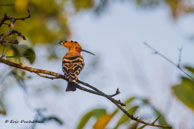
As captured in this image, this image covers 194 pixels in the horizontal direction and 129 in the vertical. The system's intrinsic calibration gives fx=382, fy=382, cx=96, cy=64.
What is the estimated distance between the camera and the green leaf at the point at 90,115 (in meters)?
2.48

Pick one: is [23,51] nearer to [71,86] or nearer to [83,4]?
[71,86]

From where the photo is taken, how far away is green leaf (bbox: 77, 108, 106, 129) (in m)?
2.48

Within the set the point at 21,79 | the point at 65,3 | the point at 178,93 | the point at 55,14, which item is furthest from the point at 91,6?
the point at 178,93

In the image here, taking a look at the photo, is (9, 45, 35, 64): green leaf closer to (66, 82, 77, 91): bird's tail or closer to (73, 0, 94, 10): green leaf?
(66, 82, 77, 91): bird's tail

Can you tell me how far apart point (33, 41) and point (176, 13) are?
3392 mm

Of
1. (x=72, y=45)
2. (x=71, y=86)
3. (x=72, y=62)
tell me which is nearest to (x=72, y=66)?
(x=72, y=62)

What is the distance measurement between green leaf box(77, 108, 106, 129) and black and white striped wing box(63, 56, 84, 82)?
281mm

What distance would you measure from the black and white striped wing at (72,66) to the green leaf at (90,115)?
0.92 feet

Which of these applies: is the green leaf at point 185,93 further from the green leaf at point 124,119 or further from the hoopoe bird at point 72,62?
the hoopoe bird at point 72,62

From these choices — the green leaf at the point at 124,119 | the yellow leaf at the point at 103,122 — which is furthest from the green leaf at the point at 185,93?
the yellow leaf at the point at 103,122

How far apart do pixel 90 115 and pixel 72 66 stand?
22.4 inches

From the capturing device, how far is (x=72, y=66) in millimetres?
3006

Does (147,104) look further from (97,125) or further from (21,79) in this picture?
(21,79)

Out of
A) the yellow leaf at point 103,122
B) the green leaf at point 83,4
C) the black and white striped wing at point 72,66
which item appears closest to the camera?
the yellow leaf at point 103,122
